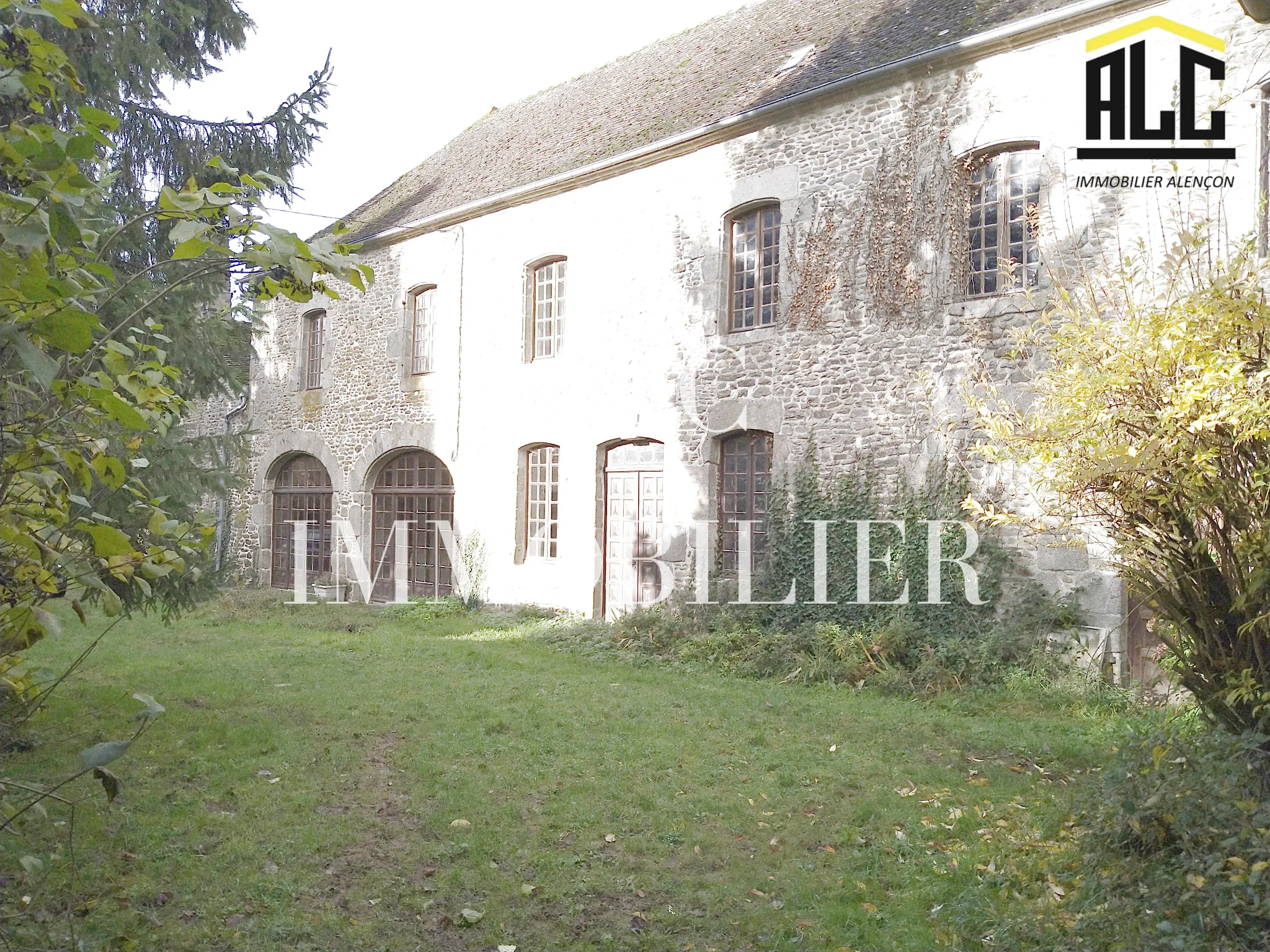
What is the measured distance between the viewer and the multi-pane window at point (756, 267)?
1083 cm

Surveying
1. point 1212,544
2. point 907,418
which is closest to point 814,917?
point 1212,544

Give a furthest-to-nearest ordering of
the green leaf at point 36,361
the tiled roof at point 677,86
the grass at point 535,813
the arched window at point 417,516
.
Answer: the arched window at point 417,516, the tiled roof at point 677,86, the grass at point 535,813, the green leaf at point 36,361

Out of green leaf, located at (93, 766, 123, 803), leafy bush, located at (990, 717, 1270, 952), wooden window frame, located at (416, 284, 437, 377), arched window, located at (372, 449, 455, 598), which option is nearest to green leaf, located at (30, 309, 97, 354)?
green leaf, located at (93, 766, 123, 803)

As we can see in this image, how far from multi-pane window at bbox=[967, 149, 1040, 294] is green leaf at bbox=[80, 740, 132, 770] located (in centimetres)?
844

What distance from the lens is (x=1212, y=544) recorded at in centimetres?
388

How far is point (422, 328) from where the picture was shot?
15102mm

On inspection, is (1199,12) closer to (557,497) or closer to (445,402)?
(557,497)

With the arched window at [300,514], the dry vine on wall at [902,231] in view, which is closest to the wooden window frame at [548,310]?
the dry vine on wall at [902,231]

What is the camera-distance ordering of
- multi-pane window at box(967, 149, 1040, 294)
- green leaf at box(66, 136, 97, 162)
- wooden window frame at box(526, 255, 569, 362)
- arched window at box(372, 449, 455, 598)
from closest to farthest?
green leaf at box(66, 136, 97, 162)
multi-pane window at box(967, 149, 1040, 294)
wooden window frame at box(526, 255, 569, 362)
arched window at box(372, 449, 455, 598)

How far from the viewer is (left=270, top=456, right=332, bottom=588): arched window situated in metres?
16.3

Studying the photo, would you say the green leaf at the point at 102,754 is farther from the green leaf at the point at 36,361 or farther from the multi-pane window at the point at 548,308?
the multi-pane window at the point at 548,308

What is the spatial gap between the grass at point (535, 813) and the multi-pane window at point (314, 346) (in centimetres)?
897

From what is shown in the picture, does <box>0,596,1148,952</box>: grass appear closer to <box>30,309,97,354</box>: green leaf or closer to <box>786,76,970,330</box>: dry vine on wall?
<box>30,309,97,354</box>: green leaf

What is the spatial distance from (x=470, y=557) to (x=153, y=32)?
8200 mm
